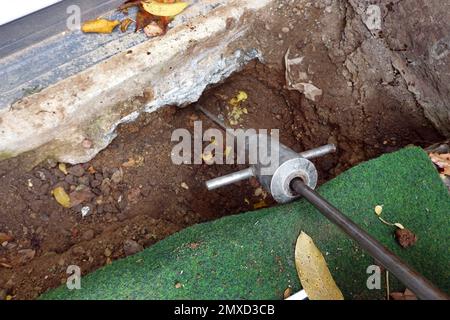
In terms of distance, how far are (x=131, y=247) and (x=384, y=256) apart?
129cm

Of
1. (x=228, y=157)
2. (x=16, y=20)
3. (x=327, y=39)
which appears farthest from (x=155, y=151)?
(x=327, y=39)

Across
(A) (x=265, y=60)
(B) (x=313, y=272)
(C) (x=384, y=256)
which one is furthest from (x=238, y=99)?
(C) (x=384, y=256)

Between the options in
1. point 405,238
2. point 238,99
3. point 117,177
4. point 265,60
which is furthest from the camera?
point 238,99

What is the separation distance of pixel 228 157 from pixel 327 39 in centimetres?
87

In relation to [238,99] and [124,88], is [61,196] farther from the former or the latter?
[238,99]

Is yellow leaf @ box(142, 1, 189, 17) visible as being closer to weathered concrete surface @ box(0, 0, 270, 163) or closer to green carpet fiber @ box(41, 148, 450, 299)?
weathered concrete surface @ box(0, 0, 270, 163)

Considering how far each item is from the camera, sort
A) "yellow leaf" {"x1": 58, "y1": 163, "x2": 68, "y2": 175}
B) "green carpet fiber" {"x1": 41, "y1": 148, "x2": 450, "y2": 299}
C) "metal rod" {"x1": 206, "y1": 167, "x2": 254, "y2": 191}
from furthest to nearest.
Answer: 1. "yellow leaf" {"x1": 58, "y1": 163, "x2": 68, "y2": 175}
2. "metal rod" {"x1": 206, "y1": 167, "x2": 254, "y2": 191}
3. "green carpet fiber" {"x1": 41, "y1": 148, "x2": 450, "y2": 299}

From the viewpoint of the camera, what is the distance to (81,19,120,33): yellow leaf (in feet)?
7.10

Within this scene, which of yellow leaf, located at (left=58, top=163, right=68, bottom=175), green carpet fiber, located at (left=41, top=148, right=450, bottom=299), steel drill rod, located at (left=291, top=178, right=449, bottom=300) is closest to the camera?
steel drill rod, located at (left=291, top=178, right=449, bottom=300)

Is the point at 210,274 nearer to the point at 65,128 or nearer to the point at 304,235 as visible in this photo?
the point at 304,235

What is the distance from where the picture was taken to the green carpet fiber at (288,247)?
1763 mm

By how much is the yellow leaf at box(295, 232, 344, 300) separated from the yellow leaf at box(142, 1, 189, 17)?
1251 mm

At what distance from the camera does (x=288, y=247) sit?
187 cm

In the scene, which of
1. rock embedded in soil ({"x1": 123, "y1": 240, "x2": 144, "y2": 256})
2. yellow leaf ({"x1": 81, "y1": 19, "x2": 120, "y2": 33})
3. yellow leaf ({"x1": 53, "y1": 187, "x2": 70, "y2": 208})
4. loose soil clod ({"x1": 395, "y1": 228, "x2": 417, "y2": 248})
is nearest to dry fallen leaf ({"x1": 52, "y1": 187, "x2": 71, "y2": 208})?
yellow leaf ({"x1": 53, "y1": 187, "x2": 70, "y2": 208})
